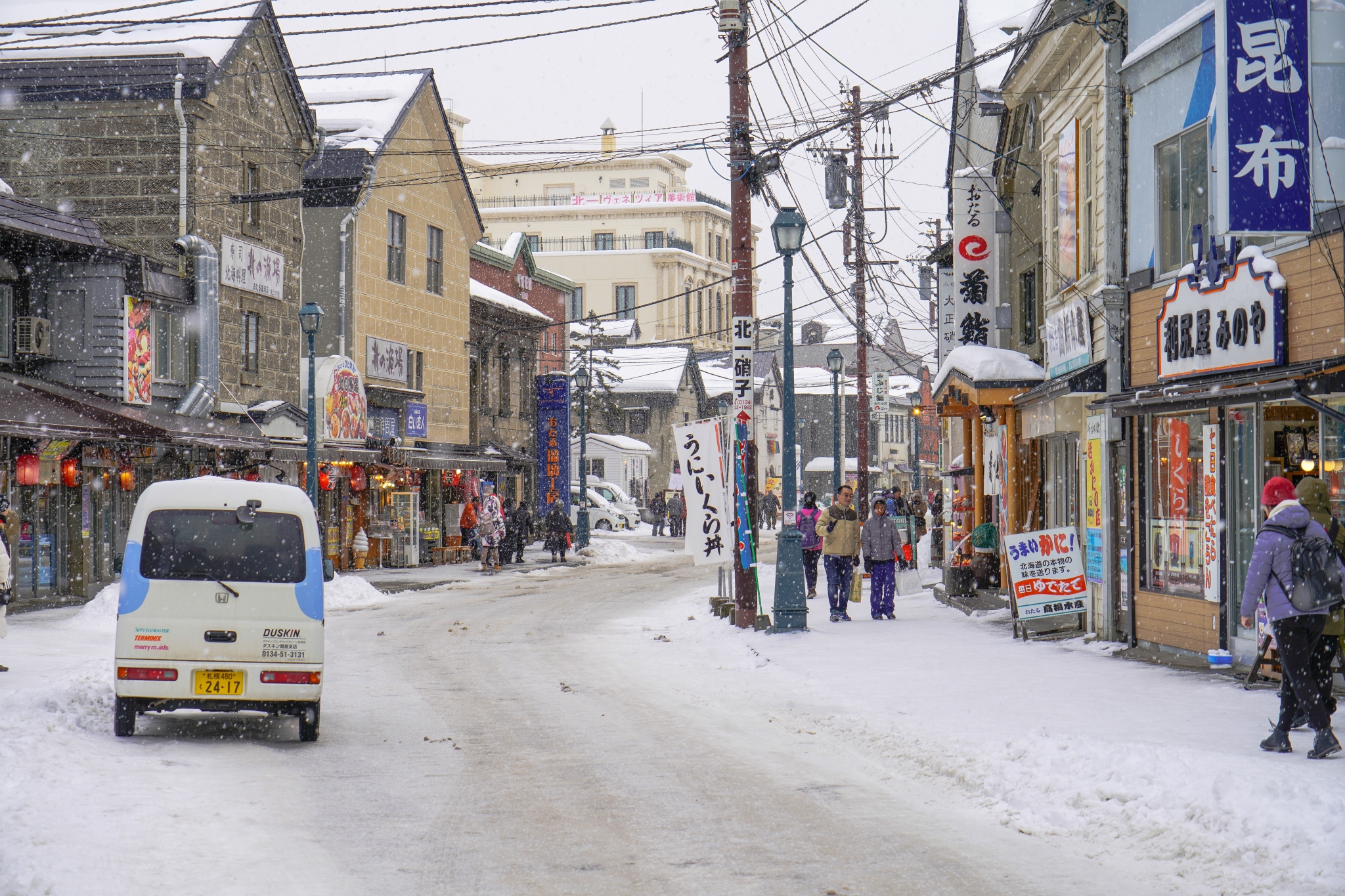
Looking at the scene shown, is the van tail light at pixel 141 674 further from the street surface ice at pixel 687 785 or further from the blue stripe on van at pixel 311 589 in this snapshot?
the blue stripe on van at pixel 311 589

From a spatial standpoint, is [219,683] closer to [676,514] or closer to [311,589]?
[311,589]

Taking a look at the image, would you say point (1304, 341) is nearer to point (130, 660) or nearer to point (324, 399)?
point (130, 660)

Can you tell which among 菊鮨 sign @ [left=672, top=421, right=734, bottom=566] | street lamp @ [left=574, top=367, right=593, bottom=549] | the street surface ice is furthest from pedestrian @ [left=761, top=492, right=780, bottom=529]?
the street surface ice

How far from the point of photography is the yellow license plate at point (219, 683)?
10.1 meters

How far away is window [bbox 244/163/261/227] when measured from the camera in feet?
94.0

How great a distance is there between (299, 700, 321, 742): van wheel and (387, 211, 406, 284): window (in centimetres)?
2654

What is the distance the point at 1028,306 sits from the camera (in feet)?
80.7

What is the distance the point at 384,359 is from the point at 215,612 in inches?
1001

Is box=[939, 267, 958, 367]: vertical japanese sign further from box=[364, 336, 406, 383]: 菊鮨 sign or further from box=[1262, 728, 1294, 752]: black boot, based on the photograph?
box=[1262, 728, 1294, 752]: black boot

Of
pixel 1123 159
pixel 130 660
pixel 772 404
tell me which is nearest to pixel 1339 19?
pixel 1123 159

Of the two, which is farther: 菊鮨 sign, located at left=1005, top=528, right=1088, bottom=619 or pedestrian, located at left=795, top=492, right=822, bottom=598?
pedestrian, located at left=795, top=492, right=822, bottom=598

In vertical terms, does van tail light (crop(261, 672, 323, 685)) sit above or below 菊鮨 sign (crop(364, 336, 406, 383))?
below

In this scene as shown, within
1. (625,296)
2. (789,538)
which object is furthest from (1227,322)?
(625,296)

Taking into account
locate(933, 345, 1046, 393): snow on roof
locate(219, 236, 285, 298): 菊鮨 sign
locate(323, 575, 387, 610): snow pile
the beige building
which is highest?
the beige building
